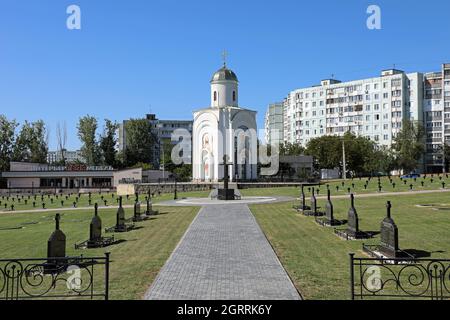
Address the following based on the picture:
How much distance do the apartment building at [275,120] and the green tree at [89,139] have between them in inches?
2586

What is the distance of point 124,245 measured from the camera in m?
18.6

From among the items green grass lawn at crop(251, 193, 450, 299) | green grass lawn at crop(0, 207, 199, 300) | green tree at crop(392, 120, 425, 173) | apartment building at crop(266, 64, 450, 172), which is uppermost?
apartment building at crop(266, 64, 450, 172)

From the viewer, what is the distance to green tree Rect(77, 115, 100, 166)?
98.9 metres

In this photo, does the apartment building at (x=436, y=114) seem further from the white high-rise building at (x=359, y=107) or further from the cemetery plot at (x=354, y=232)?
the cemetery plot at (x=354, y=232)

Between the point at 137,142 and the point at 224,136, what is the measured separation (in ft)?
131

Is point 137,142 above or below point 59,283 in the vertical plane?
above

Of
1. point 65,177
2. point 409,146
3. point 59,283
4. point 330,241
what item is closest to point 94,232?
point 59,283

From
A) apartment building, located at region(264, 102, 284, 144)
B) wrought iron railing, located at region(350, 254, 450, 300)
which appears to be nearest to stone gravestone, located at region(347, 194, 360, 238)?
wrought iron railing, located at region(350, 254, 450, 300)

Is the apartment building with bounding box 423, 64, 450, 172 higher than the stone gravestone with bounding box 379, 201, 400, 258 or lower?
higher

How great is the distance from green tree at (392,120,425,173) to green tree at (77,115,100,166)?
59.7 meters

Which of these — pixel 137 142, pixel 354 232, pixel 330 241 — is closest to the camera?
pixel 330 241

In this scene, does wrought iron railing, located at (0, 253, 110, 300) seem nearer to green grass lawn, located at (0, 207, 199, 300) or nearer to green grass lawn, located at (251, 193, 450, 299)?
green grass lawn, located at (0, 207, 199, 300)

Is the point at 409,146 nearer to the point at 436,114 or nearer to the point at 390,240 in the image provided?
the point at 436,114

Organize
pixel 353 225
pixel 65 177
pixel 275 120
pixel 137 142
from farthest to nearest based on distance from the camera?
pixel 275 120, pixel 137 142, pixel 65 177, pixel 353 225
